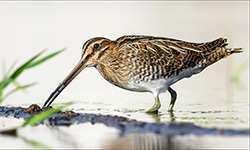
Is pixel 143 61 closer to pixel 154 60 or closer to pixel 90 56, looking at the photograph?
pixel 154 60

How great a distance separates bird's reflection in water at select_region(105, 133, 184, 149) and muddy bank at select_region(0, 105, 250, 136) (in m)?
0.17

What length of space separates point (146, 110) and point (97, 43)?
1.21m

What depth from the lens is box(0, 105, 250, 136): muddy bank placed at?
699 centimetres

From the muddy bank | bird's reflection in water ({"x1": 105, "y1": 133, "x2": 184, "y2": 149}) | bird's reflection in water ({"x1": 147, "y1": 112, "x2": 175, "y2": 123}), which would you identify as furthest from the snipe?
bird's reflection in water ({"x1": 105, "y1": 133, "x2": 184, "y2": 149})

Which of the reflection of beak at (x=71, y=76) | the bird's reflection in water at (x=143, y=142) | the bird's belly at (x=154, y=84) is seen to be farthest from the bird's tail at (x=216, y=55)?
the bird's reflection in water at (x=143, y=142)

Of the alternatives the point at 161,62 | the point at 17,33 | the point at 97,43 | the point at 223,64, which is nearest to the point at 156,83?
the point at 161,62

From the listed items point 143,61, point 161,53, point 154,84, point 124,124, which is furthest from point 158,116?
point 124,124

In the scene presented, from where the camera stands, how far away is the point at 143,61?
365 inches

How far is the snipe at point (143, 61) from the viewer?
9.28 metres

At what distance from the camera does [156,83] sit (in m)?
9.31

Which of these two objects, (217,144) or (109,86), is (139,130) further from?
(109,86)

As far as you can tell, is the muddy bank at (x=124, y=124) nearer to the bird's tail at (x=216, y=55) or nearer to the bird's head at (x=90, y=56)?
the bird's head at (x=90, y=56)

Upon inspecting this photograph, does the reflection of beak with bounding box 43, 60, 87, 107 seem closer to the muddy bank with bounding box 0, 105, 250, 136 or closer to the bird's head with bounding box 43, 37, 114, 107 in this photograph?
the bird's head with bounding box 43, 37, 114, 107

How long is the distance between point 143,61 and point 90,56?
78cm
